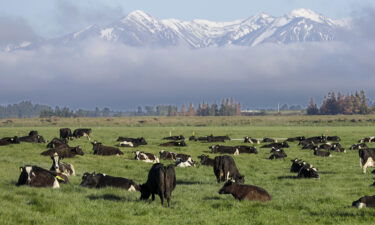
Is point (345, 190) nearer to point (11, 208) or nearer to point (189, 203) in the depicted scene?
point (189, 203)

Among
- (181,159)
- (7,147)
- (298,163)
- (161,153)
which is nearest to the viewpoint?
(298,163)

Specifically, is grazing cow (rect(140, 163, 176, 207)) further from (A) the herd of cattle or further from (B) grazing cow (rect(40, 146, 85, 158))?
(B) grazing cow (rect(40, 146, 85, 158))

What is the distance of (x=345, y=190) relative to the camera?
2078 cm

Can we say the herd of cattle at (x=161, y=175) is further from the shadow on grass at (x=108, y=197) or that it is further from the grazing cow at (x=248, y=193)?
the shadow on grass at (x=108, y=197)

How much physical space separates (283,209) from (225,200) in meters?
2.05

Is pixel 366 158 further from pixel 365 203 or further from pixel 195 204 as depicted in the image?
pixel 195 204

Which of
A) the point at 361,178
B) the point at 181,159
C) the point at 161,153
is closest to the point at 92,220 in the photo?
the point at 361,178

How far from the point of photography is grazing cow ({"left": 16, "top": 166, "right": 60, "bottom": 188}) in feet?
64.6

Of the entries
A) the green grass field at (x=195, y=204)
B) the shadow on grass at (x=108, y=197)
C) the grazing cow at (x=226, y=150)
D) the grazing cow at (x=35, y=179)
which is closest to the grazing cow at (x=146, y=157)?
the green grass field at (x=195, y=204)

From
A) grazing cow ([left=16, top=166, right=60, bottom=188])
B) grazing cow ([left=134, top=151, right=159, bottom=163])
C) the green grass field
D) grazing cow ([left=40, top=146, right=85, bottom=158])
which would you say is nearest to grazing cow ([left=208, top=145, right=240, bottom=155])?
grazing cow ([left=134, top=151, right=159, bottom=163])

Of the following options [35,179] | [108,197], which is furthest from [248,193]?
[35,179]

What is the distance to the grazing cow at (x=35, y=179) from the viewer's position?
64.6 feet

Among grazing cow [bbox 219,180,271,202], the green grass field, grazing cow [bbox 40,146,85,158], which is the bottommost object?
the green grass field

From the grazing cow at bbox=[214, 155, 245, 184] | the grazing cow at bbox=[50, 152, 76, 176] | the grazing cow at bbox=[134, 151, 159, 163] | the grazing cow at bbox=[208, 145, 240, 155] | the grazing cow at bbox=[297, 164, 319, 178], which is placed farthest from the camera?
the grazing cow at bbox=[208, 145, 240, 155]
